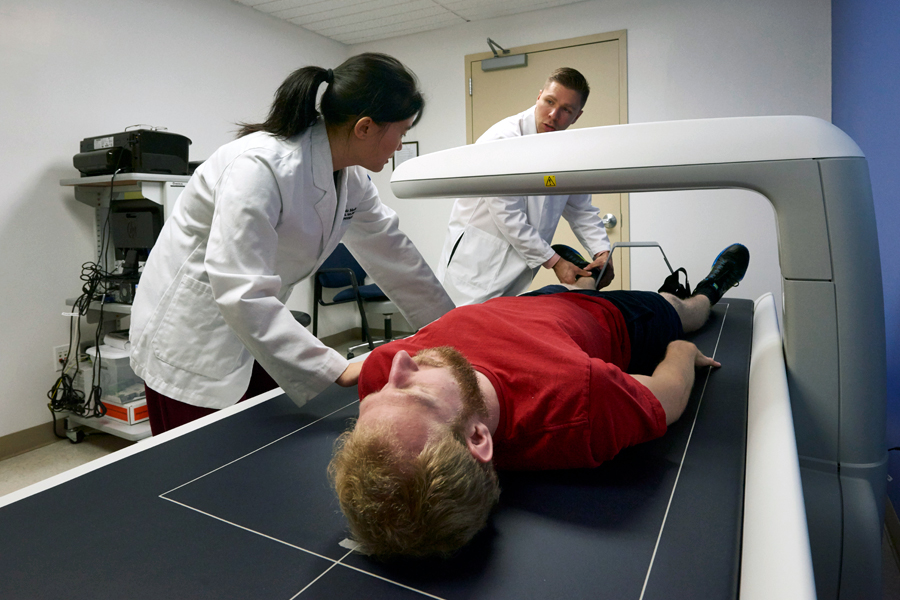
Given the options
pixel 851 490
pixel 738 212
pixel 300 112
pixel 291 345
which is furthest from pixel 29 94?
pixel 738 212

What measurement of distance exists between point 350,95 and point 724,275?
1459mm

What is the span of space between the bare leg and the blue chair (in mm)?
2422

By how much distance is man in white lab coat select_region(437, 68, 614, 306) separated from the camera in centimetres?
219

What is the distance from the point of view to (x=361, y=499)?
2.12 feet

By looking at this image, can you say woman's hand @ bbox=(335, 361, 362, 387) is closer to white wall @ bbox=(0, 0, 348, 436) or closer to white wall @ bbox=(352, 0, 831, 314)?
white wall @ bbox=(0, 0, 348, 436)

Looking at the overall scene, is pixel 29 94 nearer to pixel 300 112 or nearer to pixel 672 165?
pixel 300 112

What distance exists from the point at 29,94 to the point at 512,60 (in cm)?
276

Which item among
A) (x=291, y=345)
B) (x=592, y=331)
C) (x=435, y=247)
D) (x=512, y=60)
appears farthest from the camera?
(x=435, y=247)

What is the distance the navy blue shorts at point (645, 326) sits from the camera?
4.69 feet

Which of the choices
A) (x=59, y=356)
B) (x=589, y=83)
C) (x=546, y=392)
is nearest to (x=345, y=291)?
(x=59, y=356)

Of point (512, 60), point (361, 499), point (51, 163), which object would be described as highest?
point (512, 60)

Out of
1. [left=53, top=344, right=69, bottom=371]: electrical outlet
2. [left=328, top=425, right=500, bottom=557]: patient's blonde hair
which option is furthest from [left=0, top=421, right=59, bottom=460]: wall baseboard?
[left=328, top=425, right=500, bottom=557]: patient's blonde hair

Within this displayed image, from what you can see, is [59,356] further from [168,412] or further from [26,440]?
[168,412]

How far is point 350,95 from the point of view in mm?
1245
